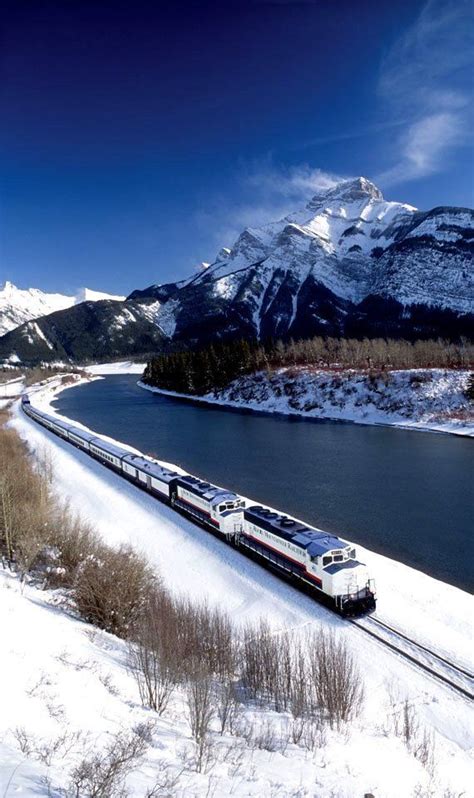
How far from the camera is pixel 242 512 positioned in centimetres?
3853

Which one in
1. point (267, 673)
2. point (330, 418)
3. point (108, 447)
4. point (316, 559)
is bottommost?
point (330, 418)

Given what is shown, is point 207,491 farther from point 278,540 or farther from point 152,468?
point 152,468

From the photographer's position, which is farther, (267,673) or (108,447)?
(108,447)

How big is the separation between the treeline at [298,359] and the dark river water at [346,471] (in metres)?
34.4

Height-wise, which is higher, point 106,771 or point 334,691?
point 106,771

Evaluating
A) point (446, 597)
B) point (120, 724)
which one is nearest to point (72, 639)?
point (120, 724)

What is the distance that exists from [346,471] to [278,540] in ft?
98.4

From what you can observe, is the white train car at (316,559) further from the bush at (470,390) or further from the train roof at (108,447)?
the bush at (470,390)

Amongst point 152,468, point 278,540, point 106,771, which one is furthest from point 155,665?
point 152,468

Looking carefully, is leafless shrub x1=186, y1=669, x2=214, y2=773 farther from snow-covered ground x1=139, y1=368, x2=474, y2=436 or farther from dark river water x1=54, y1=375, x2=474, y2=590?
snow-covered ground x1=139, y1=368, x2=474, y2=436

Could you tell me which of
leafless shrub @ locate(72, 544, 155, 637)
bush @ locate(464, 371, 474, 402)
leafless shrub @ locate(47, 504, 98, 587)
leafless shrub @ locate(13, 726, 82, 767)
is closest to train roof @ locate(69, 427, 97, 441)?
leafless shrub @ locate(47, 504, 98, 587)

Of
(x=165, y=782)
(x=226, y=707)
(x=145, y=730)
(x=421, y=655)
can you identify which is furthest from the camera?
(x=421, y=655)

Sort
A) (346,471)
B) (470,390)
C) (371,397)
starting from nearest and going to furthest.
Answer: (346,471), (470,390), (371,397)

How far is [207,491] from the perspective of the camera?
141 ft
